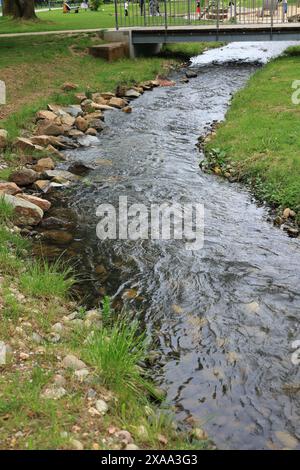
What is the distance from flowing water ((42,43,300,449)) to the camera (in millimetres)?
5207

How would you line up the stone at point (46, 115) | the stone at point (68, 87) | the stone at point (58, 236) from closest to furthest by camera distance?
1. the stone at point (58, 236)
2. the stone at point (46, 115)
3. the stone at point (68, 87)

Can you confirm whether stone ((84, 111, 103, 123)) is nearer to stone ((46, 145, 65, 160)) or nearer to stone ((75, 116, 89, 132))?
stone ((75, 116, 89, 132))

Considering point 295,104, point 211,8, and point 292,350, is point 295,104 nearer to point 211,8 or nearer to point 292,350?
point 292,350

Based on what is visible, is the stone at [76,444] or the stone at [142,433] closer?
the stone at [76,444]

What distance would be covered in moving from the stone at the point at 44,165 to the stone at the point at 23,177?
66 centimetres

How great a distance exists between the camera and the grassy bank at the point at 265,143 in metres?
10.4

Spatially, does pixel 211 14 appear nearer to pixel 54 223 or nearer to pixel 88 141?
pixel 88 141

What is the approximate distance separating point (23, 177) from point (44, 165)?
1108 mm

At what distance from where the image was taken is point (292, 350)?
5.99 metres

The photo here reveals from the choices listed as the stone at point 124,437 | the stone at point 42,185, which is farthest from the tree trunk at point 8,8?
the stone at point 124,437

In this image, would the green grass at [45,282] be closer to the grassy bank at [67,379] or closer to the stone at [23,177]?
the grassy bank at [67,379]

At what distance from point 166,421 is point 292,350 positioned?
6.29ft

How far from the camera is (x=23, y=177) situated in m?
11.4

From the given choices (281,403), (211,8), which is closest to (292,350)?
(281,403)
